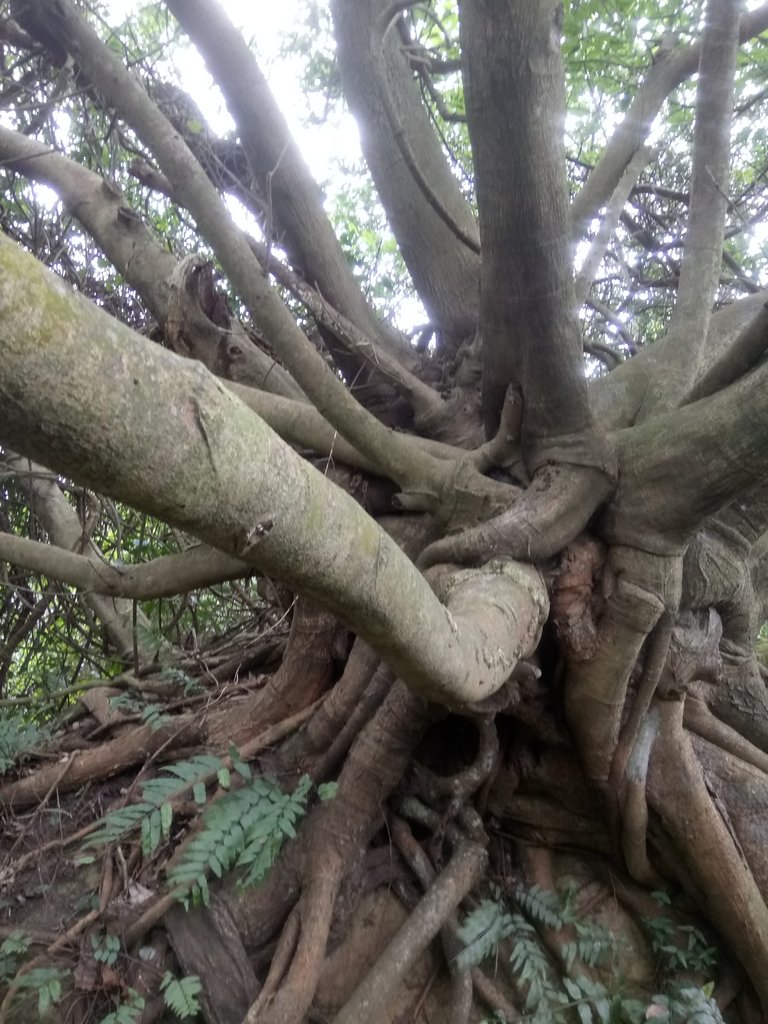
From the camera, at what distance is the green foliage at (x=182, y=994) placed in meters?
2.10

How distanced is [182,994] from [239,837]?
0.43m

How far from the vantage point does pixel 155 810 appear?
2.38m

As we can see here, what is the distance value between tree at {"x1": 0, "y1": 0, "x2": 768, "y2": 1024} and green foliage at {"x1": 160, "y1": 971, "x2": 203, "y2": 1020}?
1cm

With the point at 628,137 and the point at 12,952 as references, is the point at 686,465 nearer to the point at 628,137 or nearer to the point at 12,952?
the point at 628,137

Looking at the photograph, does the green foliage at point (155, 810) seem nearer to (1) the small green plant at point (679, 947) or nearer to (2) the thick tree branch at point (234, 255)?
(2) the thick tree branch at point (234, 255)

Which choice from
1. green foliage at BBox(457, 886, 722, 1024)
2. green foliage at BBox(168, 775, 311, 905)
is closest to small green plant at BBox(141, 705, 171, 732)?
green foliage at BBox(168, 775, 311, 905)

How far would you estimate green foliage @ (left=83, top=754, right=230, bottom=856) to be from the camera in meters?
2.29

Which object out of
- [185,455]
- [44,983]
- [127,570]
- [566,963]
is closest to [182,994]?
[44,983]

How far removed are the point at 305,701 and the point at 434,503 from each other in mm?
989

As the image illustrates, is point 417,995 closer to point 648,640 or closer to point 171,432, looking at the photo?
point 648,640

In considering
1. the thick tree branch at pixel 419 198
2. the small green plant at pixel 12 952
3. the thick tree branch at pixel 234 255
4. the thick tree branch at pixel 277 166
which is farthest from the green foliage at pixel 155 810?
the thick tree branch at pixel 419 198

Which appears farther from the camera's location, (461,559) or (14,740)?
(14,740)

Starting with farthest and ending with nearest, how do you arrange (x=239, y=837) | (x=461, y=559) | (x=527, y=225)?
(x=461, y=559), (x=239, y=837), (x=527, y=225)

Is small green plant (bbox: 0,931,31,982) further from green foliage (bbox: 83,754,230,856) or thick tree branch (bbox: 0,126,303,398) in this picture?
thick tree branch (bbox: 0,126,303,398)
